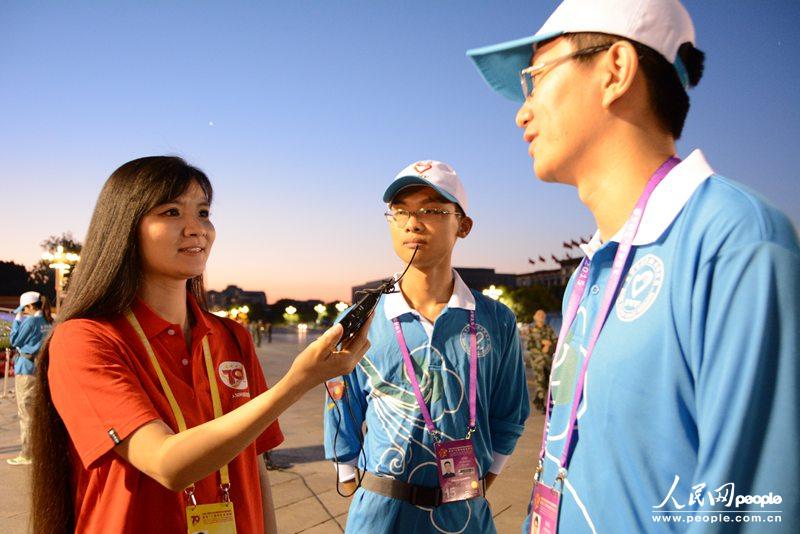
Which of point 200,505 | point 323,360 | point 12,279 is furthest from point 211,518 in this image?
point 12,279

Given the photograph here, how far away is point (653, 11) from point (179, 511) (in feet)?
6.08

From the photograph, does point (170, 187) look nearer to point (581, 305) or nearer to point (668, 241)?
point (581, 305)

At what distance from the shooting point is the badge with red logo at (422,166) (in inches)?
97.4

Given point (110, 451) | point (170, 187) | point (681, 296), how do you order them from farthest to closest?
1. point (170, 187)
2. point (110, 451)
3. point (681, 296)

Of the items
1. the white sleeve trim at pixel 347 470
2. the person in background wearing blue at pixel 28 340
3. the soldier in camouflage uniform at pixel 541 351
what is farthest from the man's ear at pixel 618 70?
the soldier in camouflage uniform at pixel 541 351

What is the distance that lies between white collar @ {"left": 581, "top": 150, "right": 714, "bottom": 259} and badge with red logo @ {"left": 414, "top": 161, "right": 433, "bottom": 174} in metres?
1.44

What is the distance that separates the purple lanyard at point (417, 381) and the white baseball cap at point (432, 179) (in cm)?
59

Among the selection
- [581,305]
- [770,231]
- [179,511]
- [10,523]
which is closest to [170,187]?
[179,511]

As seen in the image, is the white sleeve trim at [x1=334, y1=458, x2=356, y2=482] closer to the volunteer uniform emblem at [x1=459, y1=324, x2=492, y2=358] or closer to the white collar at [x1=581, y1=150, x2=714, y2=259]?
the volunteer uniform emblem at [x1=459, y1=324, x2=492, y2=358]

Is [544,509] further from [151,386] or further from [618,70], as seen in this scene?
[151,386]

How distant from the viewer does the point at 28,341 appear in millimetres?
8094

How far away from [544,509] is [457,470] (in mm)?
959

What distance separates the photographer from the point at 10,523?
4543 millimetres

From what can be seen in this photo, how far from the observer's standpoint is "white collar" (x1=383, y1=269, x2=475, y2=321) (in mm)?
2456
